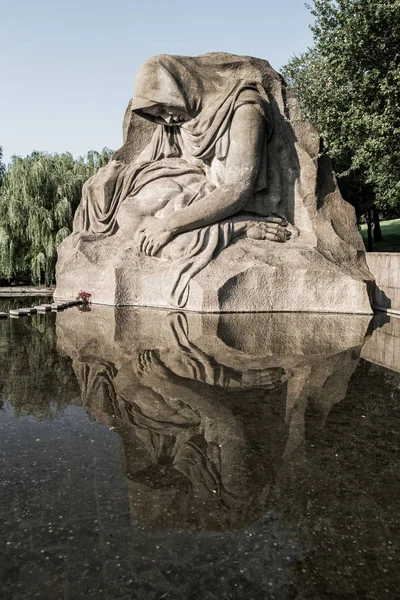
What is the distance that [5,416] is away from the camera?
122 inches

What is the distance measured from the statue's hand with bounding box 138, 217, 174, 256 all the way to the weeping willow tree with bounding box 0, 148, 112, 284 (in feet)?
23.6

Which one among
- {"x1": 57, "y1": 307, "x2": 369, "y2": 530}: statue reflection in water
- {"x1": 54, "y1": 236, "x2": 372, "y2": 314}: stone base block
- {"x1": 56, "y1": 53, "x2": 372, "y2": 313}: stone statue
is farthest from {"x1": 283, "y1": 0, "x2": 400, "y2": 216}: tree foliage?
{"x1": 57, "y1": 307, "x2": 369, "y2": 530}: statue reflection in water

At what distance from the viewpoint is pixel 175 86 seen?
340 inches

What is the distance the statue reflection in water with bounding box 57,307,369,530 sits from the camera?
2.11 m

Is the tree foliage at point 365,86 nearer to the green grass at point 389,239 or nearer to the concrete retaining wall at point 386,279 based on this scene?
the concrete retaining wall at point 386,279

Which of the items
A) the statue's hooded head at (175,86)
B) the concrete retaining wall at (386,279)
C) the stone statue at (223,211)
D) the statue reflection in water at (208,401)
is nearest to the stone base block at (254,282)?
the stone statue at (223,211)

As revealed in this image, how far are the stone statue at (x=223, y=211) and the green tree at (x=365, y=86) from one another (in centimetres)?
241

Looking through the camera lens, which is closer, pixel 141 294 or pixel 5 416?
pixel 5 416

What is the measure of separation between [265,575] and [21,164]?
17.1 meters

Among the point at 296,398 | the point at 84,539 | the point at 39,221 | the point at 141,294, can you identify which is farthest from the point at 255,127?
the point at 39,221

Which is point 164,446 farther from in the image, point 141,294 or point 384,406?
point 141,294

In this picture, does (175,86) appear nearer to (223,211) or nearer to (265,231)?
(223,211)

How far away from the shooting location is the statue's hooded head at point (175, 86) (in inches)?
341

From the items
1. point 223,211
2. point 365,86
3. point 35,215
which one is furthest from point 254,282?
point 35,215
